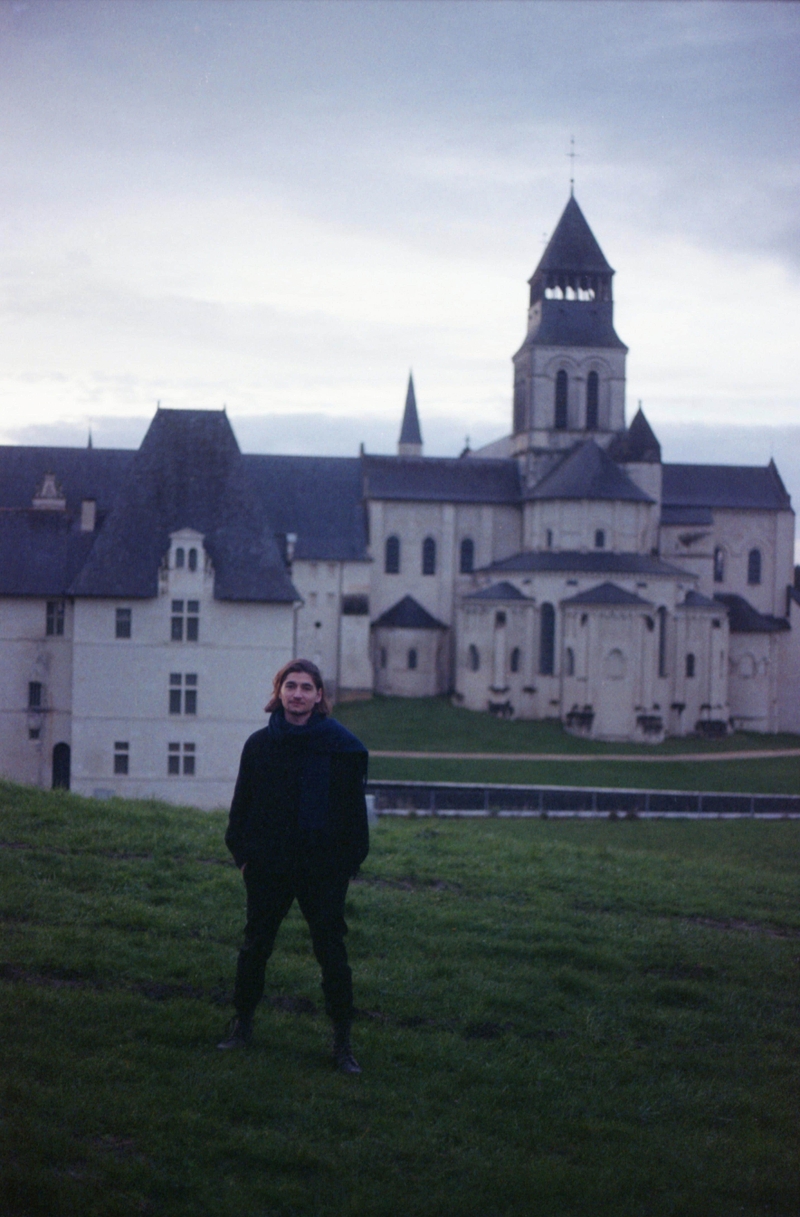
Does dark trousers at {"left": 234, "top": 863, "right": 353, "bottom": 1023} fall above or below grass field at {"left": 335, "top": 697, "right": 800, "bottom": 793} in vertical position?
above

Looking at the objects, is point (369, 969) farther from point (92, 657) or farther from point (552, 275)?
point (552, 275)

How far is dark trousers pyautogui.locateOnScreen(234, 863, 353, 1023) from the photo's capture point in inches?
296

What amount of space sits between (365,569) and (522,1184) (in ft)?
199

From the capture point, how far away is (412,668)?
67.4 m

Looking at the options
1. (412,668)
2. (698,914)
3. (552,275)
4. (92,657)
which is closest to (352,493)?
(412,668)

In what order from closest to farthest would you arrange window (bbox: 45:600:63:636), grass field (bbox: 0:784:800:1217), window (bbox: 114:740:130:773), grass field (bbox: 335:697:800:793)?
grass field (bbox: 0:784:800:1217) → window (bbox: 114:740:130:773) → window (bbox: 45:600:63:636) → grass field (bbox: 335:697:800:793)

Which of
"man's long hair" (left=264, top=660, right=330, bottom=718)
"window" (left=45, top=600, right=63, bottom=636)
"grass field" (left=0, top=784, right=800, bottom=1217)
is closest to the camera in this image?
"grass field" (left=0, top=784, right=800, bottom=1217)

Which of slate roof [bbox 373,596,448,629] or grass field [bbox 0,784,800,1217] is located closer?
grass field [bbox 0,784,800,1217]

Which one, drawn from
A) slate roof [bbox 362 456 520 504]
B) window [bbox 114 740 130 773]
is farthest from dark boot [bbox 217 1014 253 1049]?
slate roof [bbox 362 456 520 504]

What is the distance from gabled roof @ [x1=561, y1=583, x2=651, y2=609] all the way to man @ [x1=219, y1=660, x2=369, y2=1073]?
53352 mm

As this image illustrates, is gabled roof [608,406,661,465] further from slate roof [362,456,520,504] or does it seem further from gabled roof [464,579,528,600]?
gabled roof [464,579,528,600]

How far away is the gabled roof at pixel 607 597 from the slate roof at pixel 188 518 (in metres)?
26.0

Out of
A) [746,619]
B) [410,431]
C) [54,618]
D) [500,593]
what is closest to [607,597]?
[500,593]

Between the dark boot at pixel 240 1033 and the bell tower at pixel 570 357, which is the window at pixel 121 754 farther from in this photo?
the bell tower at pixel 570 357
